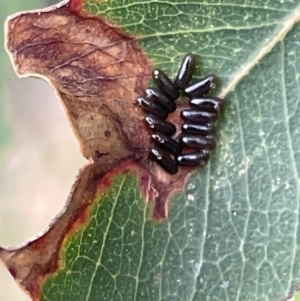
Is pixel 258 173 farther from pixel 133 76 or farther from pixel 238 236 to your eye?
pixel 133 76

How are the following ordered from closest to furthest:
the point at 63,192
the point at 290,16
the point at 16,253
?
the point at 16,253 < the point at 290,16 < the point at 63,192

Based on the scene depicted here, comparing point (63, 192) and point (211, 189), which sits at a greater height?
point (63, 192)

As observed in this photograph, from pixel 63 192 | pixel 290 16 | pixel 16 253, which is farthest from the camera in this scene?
pixel 63 192

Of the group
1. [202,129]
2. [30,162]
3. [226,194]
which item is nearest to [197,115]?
[202,129]

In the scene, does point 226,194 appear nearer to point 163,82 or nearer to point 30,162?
point 163,82

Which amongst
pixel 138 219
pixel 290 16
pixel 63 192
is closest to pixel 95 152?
pixel 138 219

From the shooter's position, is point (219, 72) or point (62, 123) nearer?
point (219, 72)

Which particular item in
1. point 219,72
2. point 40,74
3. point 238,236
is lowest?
point 238,236
